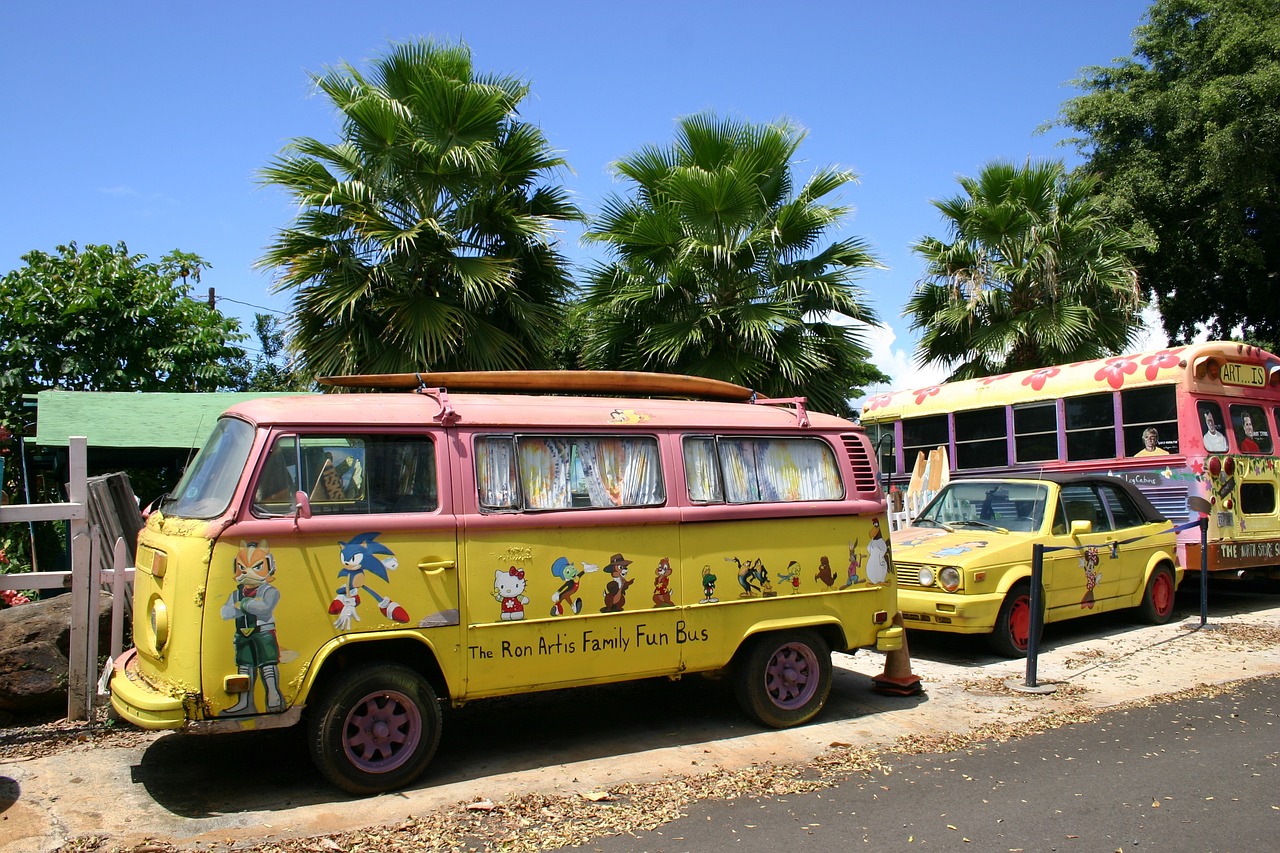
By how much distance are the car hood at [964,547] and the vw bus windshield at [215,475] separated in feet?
20.4

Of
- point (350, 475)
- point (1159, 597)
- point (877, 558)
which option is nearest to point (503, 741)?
point (350, 475)

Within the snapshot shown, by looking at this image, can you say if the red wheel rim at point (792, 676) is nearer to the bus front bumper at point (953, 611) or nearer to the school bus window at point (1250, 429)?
the bus front bumper at point (953, 611)

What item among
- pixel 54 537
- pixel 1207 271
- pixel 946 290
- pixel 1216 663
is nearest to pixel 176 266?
pixel 54 537

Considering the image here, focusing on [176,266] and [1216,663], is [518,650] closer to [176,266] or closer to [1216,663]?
[1216,663]

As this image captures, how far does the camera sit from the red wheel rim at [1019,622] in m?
9.07

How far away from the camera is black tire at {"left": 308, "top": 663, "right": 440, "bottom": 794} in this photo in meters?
5.16

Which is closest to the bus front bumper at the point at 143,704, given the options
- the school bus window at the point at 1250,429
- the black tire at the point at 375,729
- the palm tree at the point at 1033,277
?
the black tire at the point at 375,729

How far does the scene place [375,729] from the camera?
5312 millimetres

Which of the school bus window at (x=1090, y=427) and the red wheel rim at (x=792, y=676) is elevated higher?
the school bus window at (x=1090, y=427)

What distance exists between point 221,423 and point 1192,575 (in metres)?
12.3

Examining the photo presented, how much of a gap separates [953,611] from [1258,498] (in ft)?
19.1

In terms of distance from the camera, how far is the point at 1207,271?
23719mm

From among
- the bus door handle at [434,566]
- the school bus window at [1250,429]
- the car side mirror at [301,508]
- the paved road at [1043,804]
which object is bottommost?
the paved road at [1043,804]

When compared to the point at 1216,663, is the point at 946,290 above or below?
above
